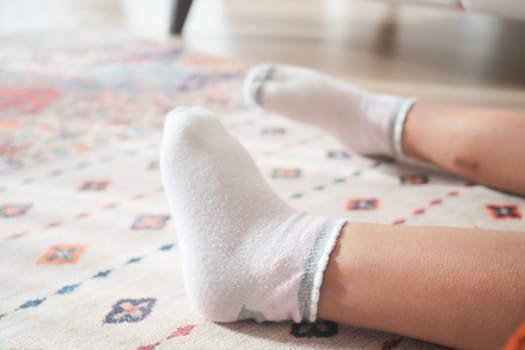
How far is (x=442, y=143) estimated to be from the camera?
70 centimetres

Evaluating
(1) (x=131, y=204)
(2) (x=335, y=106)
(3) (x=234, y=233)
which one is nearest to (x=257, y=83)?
(2) (x=335, y=106)

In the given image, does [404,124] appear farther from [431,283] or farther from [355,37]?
[355,37]

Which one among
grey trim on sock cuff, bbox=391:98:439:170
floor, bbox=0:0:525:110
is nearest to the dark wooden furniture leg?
floor, bbox=0:0:525:110

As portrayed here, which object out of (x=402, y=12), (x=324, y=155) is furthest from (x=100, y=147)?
(x=402, y=12)

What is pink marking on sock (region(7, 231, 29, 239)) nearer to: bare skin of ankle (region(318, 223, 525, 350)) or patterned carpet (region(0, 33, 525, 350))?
patterned carpet (region(0, 33, 525, 350))

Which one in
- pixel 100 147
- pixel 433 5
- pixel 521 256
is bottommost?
pixel 100 147

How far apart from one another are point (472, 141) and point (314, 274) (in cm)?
32

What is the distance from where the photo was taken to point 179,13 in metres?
1.68

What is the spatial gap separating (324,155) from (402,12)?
1.48m

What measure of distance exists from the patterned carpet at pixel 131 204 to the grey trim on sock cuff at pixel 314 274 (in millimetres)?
33

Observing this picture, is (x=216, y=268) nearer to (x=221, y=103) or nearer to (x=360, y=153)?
(x=360, y=153)

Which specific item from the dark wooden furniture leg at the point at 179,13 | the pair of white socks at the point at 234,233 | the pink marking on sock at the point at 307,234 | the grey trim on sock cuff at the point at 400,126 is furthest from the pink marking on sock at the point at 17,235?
the dark wooden furniture leg at the point at 179,13

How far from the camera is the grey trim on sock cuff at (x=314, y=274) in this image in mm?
452

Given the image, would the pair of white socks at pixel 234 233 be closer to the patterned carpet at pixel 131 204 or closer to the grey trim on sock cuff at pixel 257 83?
the patterned carpet at pixel 131 204
